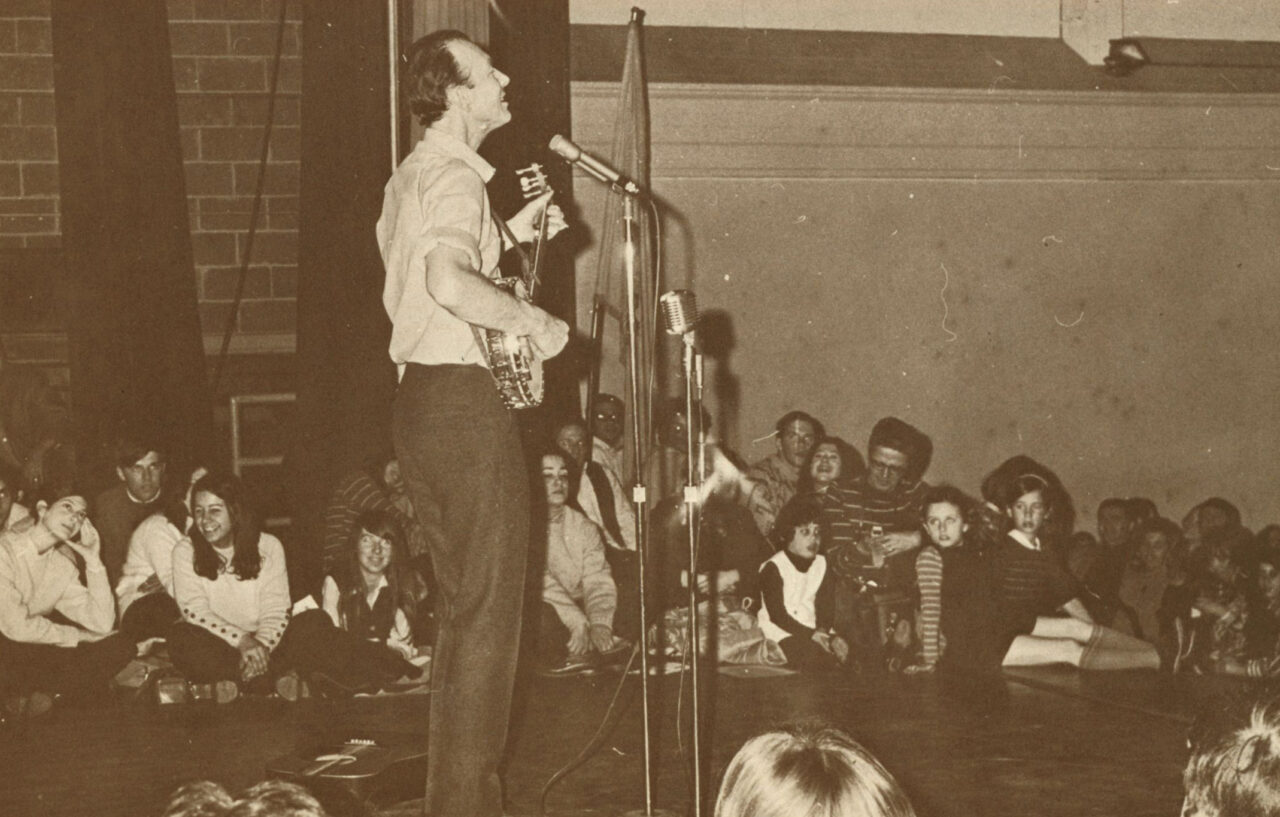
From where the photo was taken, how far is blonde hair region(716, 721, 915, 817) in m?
1.40

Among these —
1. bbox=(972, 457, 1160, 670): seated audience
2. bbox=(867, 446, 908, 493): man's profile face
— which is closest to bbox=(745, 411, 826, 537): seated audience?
bbox=(867, 446, 908, 493): man's profile face

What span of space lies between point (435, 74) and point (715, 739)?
206cm

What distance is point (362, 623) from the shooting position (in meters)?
5.34

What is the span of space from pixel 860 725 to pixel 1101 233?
165 inches

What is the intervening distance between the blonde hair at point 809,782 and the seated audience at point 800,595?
4013 millimetres

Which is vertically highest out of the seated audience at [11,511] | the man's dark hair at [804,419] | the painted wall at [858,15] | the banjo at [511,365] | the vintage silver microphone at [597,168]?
the painted wall at [858,15]

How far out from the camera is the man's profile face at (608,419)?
658 centimetres

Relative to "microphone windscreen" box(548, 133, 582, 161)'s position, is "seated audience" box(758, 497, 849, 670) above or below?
below

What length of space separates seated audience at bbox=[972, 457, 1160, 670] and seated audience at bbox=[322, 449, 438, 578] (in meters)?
2.13

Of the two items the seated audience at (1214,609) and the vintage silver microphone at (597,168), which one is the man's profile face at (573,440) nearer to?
the seated audience at (1214,609)

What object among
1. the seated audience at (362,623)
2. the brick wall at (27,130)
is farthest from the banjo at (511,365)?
the brick wall at (27,130)

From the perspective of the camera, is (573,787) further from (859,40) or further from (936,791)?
(859,40)

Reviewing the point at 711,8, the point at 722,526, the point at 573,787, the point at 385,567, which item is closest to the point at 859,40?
the point at 711,8

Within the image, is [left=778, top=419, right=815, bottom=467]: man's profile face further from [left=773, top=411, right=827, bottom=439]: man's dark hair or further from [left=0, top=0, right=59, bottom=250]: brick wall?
[left=0, top=0, right=59, bottom=250]: brick wall
